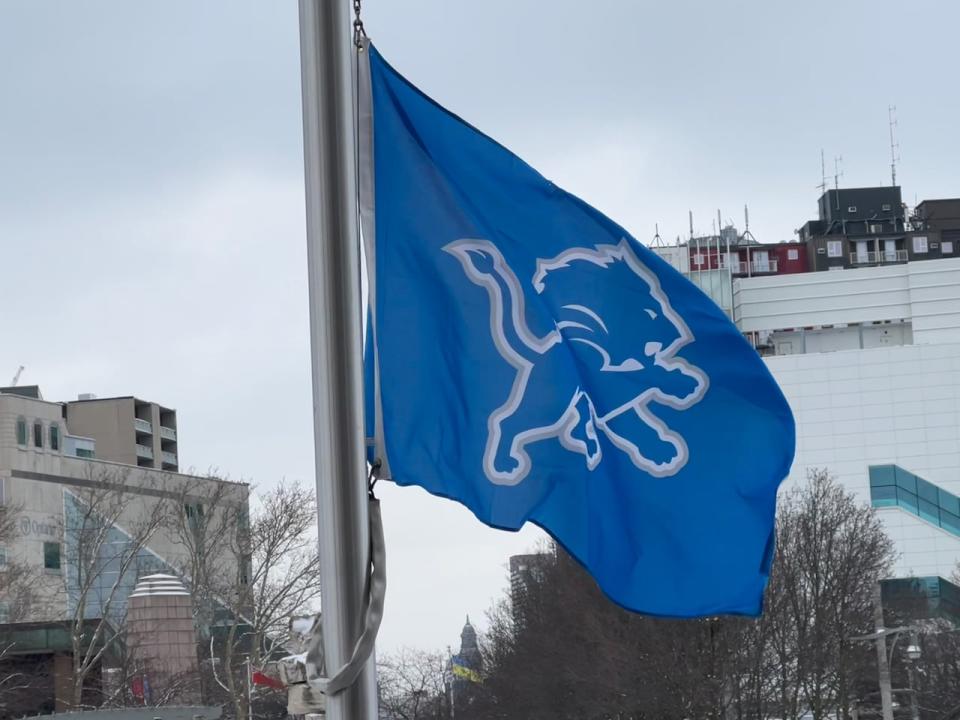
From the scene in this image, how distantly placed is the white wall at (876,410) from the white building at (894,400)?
66mm

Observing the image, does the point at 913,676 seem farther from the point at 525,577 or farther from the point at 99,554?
the point at 99,554

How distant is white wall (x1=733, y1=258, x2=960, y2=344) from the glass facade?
11.6 meters

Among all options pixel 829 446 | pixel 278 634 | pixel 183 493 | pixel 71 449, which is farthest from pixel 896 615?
pixel 71 449

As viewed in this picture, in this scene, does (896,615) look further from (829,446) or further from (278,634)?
(829,446)

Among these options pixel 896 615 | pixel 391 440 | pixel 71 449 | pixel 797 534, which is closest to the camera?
pixel 391 440

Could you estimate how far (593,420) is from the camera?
682cm

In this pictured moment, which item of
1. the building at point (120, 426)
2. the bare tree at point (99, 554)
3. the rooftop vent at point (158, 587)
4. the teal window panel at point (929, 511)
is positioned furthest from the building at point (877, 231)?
the rooftop vent at point (158, 587)

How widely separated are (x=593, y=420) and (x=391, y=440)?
3.62ft

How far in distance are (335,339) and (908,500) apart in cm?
10684

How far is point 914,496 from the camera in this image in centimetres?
10819

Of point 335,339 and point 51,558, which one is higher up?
point 51,558

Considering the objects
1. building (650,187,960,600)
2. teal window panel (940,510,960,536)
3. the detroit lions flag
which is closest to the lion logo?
the detroit lions flag

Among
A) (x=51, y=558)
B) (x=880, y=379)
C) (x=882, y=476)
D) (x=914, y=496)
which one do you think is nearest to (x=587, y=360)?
(x=51, y=558)

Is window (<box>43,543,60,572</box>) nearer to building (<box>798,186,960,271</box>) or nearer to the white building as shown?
the white building
